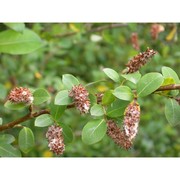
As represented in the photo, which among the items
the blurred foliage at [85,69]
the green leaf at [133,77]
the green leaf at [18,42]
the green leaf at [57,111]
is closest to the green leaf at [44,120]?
the green leaf at [57,111]

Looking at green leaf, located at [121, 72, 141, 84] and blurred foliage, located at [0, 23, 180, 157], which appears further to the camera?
blurred foliage, located at [0, 23, 180, 157]

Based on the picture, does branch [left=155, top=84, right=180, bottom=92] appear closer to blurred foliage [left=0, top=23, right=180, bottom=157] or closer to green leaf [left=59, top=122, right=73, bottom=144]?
green leaf [left=59, top=122, right=73, bottom=144]

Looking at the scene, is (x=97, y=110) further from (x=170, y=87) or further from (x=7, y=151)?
(x=7, y=151)

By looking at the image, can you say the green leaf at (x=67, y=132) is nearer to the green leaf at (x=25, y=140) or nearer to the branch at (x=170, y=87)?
the green leaf at (x=25, y=140)

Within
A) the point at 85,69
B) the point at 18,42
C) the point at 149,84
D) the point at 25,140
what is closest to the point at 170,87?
the point at 149,84

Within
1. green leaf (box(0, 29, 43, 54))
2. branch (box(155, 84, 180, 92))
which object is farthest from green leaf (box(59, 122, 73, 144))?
green leaf (box(0, 29, 43, 54))

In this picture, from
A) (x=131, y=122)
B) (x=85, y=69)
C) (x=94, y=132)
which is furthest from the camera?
(x=85, y=69)
